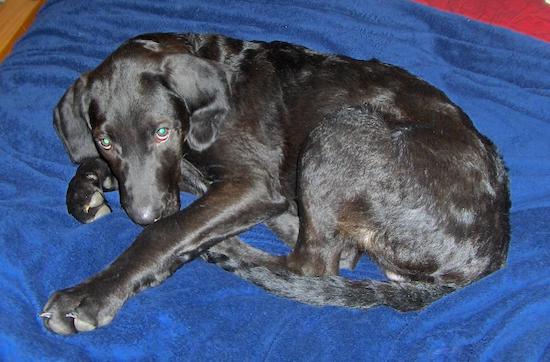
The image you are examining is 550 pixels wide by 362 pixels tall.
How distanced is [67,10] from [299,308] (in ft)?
10.4

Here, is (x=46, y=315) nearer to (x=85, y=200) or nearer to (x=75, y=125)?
(x=85, y=200)

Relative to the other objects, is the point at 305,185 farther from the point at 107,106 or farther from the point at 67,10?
the point at 67,10

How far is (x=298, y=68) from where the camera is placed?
3.97 metres

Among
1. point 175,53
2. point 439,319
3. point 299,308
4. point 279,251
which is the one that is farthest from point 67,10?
point 439,319

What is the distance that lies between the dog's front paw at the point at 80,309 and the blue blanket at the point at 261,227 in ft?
0.16

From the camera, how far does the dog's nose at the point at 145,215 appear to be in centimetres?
342

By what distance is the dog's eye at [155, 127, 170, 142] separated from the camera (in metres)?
3.46

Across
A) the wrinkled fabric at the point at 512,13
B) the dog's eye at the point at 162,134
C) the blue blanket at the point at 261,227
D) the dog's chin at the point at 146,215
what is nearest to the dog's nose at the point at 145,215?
the dog's chin at the point at 146,215

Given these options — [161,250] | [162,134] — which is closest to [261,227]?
[161,250]

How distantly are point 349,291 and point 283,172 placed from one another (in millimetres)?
945

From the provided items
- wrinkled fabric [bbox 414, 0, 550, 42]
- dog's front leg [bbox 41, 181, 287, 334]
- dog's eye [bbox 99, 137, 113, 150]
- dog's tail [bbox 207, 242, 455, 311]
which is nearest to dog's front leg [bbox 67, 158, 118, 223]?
dog's eye [bbox 99, 137, 113, 150]

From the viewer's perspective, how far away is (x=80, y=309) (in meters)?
3.10

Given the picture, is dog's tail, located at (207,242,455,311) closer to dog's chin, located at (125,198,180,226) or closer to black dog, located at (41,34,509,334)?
black dog, located at (41,34,509,334)

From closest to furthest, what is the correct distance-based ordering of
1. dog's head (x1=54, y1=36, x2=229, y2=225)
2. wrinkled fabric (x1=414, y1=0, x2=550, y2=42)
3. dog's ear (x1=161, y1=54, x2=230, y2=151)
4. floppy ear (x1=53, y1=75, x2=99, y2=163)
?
dog's head (x1=54, y1=36, x2=229, y2=225)
dog's ear (x1=161, y1=54, x2=230, y2=151)
floppy ear (x1=53, y1=75, x2=99, y2=163)
wrinkled fabric (x1=414, y1=0, x2=550, y2=42)
